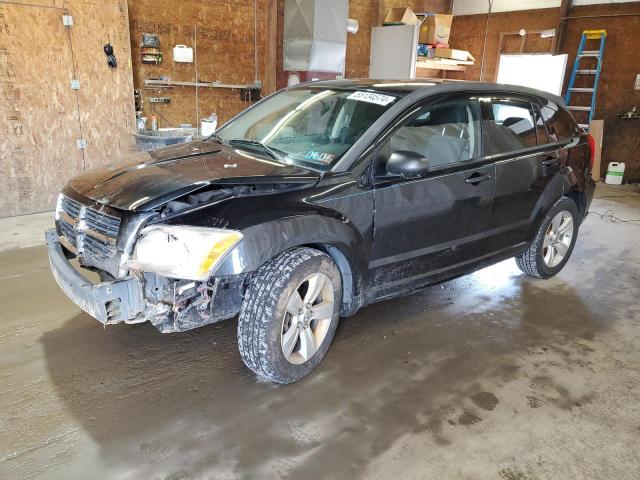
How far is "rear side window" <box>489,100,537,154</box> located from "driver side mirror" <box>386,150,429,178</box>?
94 centimetres

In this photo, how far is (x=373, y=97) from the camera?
3041mm

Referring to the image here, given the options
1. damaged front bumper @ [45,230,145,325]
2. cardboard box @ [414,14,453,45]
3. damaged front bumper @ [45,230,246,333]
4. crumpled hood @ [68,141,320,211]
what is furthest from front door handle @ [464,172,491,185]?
cardboard box @ [414,14,453,45]

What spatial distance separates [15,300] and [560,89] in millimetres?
9349

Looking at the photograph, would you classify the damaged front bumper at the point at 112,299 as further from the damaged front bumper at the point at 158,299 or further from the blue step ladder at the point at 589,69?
the blue step ladder at the point at 589,69

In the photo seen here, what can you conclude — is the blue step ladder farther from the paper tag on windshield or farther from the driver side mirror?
the driver side mirror

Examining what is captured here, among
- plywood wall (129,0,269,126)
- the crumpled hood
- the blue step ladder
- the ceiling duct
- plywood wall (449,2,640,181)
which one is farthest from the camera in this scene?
the blue step ladder

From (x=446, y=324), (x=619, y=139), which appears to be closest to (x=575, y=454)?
(x=446, y=324)

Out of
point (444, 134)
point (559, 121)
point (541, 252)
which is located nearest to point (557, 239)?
point (541, 252)

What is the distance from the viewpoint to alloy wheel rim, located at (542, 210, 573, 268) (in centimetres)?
411

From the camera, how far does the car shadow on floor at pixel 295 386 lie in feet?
7.04

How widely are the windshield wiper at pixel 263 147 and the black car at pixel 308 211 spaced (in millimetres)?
10

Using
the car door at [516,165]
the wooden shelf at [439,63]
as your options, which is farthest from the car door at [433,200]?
the wooden shelf at [439,63]

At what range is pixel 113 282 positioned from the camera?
85.2 inches

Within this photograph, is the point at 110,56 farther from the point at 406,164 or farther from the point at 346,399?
the point at 346,399
